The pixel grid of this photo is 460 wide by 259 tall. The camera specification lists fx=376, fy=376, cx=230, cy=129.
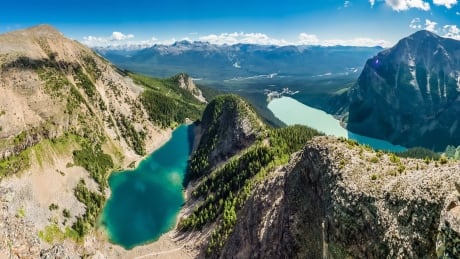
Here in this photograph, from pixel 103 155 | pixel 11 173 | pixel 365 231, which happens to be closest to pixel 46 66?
pixel 103 155

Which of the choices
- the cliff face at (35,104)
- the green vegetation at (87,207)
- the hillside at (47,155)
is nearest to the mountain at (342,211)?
the green vegetation at (87,207)

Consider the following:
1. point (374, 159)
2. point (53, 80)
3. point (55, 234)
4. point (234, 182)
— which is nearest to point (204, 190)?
point (234, 182)

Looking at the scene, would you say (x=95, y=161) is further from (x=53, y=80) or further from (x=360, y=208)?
(x=360, y=208)

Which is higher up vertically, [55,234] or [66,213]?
[66,213]

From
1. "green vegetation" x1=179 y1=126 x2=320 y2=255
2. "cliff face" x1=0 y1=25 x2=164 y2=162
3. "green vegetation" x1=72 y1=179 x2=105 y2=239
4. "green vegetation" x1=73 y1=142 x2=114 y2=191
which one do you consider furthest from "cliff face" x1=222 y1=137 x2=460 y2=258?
"cliff face" x1=0 y1=25 x2=164 y2=162

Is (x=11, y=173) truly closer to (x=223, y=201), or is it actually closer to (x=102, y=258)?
(x=102, y=258)
